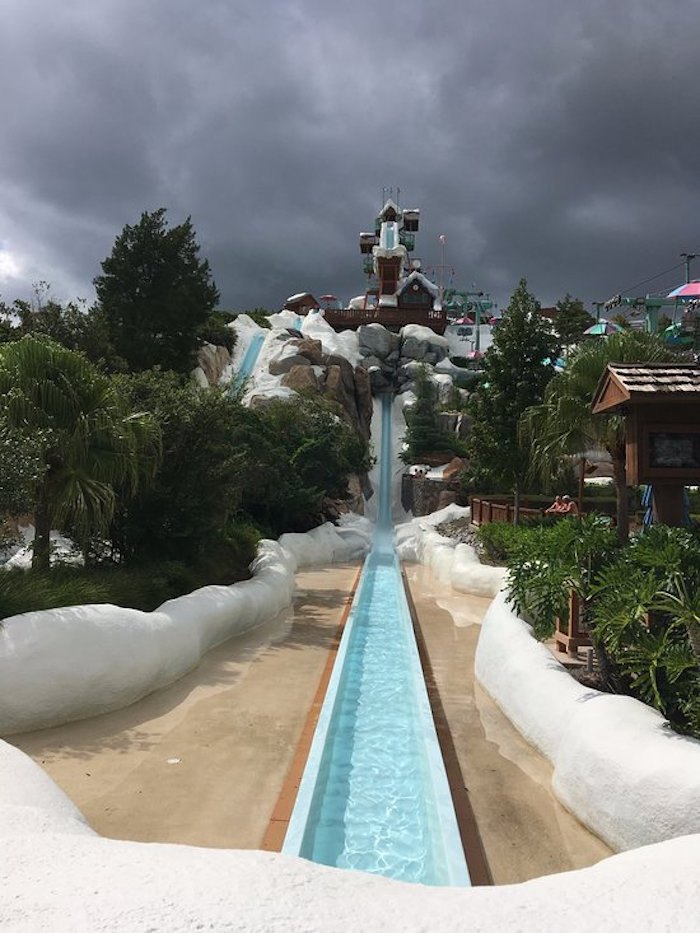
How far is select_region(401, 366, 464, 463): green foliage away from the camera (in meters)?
30.3

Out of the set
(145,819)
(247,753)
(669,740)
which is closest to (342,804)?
(247,753)

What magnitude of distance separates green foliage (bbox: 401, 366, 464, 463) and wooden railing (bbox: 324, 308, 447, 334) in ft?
44.4

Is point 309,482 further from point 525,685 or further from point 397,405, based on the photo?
point 397,405

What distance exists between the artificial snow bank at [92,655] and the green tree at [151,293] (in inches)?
729

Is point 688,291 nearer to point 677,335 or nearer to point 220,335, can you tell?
point 677,335

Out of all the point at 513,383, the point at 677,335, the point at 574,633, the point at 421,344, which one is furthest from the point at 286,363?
the point at 574,633

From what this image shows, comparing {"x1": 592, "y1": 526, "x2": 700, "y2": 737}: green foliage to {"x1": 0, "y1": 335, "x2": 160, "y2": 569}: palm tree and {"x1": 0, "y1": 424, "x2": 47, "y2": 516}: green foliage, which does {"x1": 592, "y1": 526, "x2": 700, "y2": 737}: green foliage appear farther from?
{"x1": 0, "y1": 335, "x2": 160, "y2": 569}: palm tree

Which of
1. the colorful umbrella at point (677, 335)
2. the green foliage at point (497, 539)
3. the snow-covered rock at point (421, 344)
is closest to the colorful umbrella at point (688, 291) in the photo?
the colorful umbrella at point (677, 335)

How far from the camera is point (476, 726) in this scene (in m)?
5.80

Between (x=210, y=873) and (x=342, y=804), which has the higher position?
(x=210, y=873)

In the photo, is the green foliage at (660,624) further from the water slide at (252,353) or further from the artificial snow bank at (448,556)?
the water slide at (252,353)

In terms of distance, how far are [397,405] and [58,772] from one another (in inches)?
1334

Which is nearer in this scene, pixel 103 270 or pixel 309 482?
pixel 309 482

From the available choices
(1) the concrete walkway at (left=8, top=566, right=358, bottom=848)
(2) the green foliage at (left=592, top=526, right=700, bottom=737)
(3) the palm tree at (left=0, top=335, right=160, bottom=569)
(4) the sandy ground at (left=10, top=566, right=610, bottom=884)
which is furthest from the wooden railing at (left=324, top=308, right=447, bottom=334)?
(2) the green foliage at (left=592, top=526, right=700, bottom=737)
